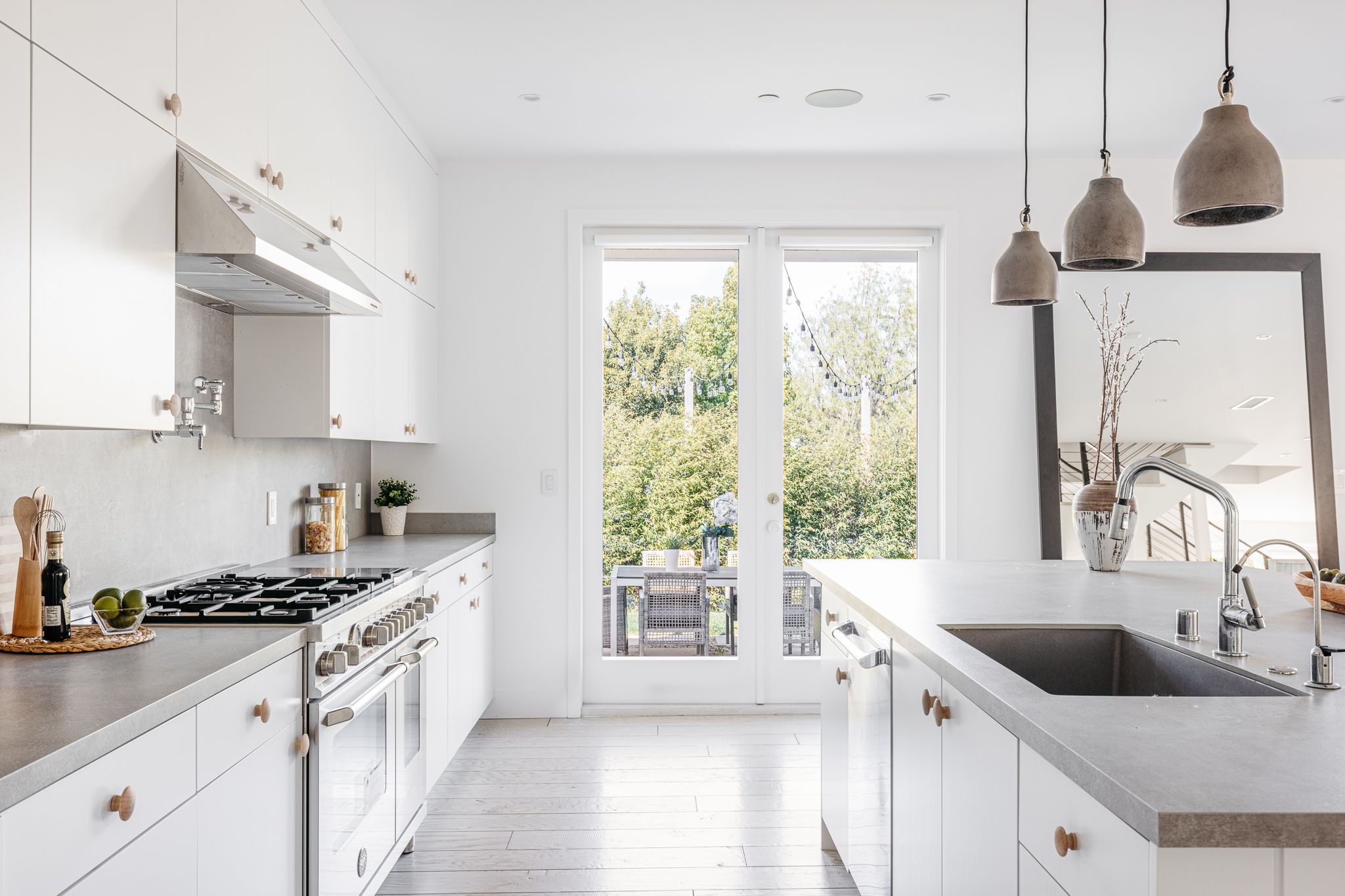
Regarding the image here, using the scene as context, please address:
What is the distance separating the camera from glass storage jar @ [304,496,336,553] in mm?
3393

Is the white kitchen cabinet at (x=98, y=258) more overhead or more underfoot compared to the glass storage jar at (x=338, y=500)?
more overhead

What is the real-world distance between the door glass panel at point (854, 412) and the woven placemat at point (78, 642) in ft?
10.5

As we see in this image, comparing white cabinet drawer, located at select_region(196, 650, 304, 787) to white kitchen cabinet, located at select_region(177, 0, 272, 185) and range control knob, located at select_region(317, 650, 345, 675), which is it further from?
white kitchen cabinet, located at select_region(177, 0, 272, 185)

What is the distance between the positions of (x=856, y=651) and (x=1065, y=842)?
111cm

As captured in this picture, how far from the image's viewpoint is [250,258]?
6.57 feet

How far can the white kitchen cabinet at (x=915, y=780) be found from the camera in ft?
5.71

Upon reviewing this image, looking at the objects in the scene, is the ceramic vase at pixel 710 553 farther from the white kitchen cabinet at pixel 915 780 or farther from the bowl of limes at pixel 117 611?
the bowl of limes at pixel 117 611

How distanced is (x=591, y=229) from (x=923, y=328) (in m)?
1.69

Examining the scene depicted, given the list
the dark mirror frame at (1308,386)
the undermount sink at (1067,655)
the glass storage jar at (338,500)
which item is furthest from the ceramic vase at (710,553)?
the undermount sink at (1067,655)

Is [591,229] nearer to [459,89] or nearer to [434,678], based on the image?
[459,89]

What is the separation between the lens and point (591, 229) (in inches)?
175

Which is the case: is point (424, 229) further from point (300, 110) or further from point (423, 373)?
point (300, 110)

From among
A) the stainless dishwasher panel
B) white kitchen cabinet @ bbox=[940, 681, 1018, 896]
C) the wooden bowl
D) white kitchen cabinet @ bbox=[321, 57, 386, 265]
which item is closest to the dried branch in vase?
the wooden bowl

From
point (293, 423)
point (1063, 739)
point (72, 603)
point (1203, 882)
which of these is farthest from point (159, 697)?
point (293, 423)
